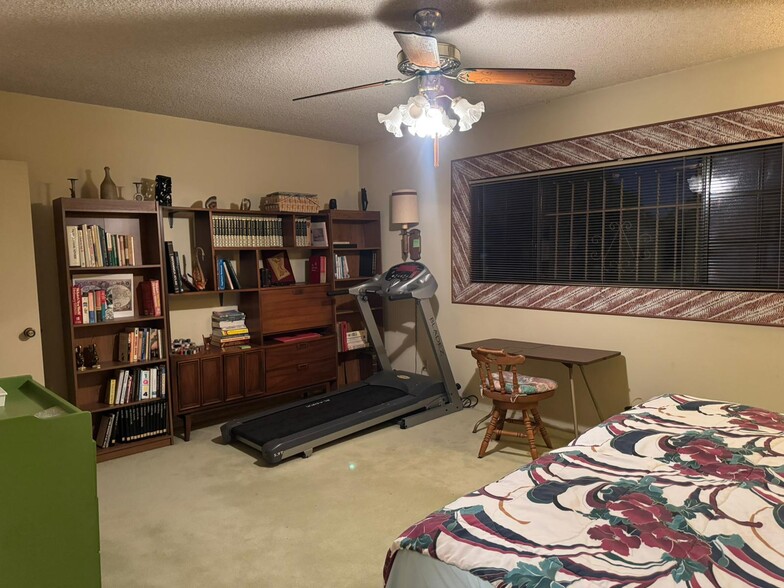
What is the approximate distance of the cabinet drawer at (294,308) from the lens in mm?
4508

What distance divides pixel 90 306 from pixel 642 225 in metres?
3.87

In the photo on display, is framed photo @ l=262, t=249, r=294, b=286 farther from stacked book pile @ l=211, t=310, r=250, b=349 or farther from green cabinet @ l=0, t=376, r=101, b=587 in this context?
green cabinet @ l=0, t=376, r=101, b=587

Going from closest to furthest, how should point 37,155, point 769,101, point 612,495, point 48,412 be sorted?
1. point 612,495
2. point 48,412
3. point 769,101
4. point 37,155

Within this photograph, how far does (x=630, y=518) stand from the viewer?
1.49 metres

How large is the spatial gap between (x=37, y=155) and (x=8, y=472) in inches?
112

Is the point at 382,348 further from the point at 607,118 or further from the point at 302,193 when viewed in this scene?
the point at 607,118

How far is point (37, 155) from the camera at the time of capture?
3676mm

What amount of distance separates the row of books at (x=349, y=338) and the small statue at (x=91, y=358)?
2029 millimetres

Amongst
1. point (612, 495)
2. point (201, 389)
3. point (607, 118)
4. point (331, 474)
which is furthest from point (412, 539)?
point (607, 118)

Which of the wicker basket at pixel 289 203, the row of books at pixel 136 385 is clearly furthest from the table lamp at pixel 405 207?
the row of books at pixel 136 385

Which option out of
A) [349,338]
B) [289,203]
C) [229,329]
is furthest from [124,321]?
[349,338]

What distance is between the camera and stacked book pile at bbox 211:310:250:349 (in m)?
4.40

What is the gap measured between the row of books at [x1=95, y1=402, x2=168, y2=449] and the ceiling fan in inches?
103

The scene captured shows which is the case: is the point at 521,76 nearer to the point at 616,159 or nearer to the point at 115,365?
the point at 616,159
